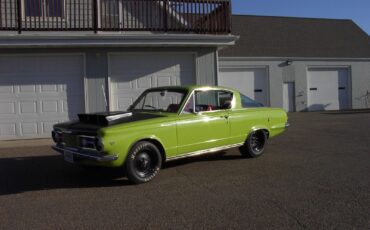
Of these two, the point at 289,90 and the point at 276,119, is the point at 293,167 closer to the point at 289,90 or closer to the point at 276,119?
the point at 276,119

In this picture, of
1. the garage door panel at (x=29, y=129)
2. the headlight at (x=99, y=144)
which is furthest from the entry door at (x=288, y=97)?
the headlight at (x=99, y=144)

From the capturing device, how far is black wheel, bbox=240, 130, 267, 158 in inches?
330

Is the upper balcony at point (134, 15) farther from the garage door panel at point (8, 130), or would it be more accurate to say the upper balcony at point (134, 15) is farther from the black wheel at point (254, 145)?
the black wheel at point (254, 145)

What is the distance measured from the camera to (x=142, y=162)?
21.2 ft

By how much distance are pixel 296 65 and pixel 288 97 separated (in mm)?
1702

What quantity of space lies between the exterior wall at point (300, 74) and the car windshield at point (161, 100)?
12.3m

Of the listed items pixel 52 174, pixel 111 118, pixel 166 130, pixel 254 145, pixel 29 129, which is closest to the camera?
pixel 111 118

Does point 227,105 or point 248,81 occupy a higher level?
point 248,81

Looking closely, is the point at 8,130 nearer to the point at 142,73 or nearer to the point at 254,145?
the point at 142,73

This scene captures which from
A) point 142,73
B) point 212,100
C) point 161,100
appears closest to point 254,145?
point 212,100

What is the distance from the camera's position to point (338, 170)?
718 cm

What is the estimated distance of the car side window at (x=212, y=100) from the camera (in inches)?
297

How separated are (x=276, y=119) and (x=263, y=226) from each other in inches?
183

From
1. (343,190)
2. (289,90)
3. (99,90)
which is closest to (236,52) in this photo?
(289,90)
